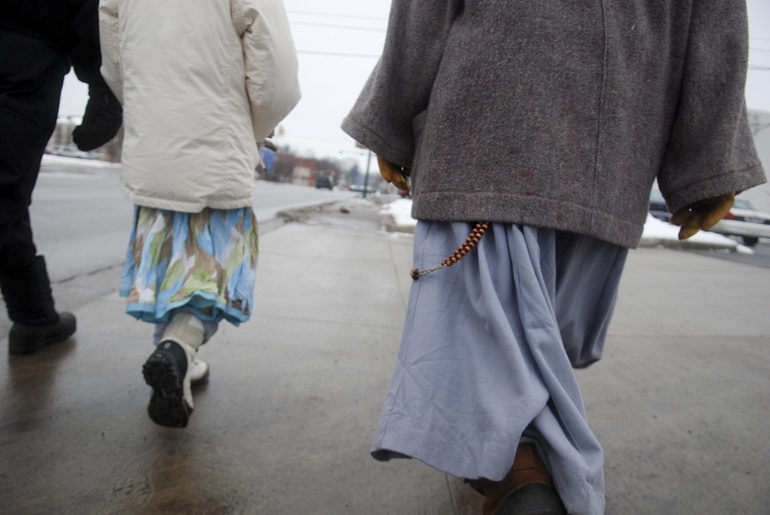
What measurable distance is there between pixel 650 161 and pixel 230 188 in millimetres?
1279

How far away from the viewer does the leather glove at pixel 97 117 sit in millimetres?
1900

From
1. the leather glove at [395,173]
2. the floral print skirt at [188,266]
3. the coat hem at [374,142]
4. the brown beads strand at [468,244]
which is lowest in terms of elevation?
the floral print skirt at [188,266]

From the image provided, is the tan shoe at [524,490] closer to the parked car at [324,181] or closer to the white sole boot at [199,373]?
the white sole boot at [199,373]

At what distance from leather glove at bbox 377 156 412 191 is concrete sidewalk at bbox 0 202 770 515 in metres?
0.87

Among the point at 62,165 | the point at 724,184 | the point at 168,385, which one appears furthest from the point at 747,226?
the point at 62,165

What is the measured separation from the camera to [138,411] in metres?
1.67

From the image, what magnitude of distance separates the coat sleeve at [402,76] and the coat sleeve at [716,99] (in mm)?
557

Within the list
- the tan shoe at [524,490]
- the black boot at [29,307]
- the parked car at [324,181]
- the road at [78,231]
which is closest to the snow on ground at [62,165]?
the road at [78,231]

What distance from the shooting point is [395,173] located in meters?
1.35

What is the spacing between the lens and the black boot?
191 cm

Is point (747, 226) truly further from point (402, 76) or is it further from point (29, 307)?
point (29, 307)

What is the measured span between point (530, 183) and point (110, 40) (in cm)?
149

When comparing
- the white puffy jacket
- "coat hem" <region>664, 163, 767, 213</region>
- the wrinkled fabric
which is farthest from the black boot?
"coat hem" <region>664, 163, 767, 213</region>

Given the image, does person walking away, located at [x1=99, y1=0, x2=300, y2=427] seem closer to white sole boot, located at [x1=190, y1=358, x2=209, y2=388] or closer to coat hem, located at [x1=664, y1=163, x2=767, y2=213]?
white sole boot, located at [x1=190, y1=358, x2=209, y2=388]
